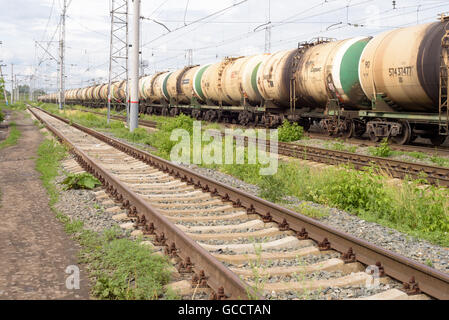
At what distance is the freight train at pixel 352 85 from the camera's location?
12.0 meters

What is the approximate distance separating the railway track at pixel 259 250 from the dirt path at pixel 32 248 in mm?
1038

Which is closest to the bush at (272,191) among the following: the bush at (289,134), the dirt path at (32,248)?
the dirt path at (32,248)

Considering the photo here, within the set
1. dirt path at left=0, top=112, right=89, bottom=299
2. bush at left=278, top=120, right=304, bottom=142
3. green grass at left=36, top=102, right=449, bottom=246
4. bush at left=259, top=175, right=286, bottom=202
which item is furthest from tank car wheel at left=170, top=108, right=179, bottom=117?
bush at left=259, top=175, right=286, bottom=202

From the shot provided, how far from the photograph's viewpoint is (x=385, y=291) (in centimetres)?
384

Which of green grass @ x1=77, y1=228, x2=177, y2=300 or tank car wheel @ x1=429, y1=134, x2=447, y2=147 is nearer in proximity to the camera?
green grass @ x1=77, y1=228, x2=177, y2=300

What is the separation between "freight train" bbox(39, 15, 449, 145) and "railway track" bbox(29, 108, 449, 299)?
743 centimetres

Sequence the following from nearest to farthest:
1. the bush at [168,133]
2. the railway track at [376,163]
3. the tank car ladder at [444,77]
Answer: the railway track at [376,163] → the tank car ladder at [444,77] → the bush at [168,133]

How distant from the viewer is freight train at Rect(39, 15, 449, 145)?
12.0 metres

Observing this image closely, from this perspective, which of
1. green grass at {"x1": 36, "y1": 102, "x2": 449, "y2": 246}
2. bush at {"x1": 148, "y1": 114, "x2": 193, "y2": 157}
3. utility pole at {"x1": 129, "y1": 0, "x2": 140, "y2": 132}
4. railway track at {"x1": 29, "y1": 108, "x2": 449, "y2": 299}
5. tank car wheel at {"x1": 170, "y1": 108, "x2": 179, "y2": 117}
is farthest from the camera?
tank car wheel at {"x1": 170, "y1": 108, "x2": 179, "y2": 117}

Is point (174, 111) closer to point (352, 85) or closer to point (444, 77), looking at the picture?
point (352, 85)

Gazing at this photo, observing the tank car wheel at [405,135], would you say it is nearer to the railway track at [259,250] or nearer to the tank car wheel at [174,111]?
the railway track at [259,250]

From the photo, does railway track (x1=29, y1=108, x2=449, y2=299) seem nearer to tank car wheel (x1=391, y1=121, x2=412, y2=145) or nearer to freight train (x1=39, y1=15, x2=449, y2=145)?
freight train (x1=39, y1=15, x2=449, y2=145)

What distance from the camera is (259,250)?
4555 mm
